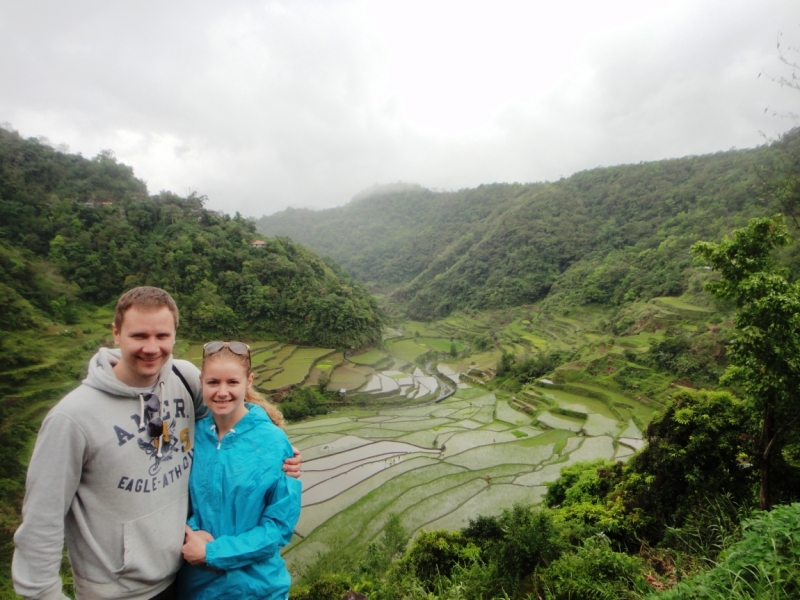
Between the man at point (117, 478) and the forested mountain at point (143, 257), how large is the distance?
2334cm

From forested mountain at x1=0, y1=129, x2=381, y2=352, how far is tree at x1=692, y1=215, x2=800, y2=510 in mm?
24854

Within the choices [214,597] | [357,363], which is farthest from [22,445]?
[357,363]

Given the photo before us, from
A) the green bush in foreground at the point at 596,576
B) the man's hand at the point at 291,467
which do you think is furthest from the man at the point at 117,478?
the green bush in foreground at the point at 596,576

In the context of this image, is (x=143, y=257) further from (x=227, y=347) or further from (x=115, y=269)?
(x=227, y=347)

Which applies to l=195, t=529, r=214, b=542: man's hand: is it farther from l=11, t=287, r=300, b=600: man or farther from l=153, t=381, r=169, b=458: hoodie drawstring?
l=153, t=381, r=169, b=458: hoodie drawstring

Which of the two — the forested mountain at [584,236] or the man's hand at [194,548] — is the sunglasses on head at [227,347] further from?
the forested mountain at [584,236]

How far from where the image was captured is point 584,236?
→ 4891 cm

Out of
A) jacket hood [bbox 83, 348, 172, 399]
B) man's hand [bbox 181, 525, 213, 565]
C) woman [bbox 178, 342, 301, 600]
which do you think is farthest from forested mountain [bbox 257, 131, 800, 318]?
jacket hood [bbox 83, 348, 172, 399]

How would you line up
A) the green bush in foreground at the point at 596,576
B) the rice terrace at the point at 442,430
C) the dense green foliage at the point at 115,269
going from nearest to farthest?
the green bush in foreground at the point at 596,576
the rice terrace at the point at 442,430
the dense green foliage at the point at 115,269

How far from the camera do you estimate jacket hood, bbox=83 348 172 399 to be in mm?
1444

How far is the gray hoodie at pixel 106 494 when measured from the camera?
127 centimetres

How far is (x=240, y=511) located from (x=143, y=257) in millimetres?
29554

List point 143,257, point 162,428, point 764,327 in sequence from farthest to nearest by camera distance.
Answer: point 143,257 → point 764,327 → point 162,428

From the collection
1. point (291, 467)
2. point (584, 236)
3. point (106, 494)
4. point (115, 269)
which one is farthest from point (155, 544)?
point (584, 236)
